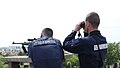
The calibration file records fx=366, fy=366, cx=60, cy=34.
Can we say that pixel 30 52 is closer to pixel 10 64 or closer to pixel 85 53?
pixel 85 53

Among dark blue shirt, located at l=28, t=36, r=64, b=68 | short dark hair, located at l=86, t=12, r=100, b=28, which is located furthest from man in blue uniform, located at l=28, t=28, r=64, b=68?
short dark hair, located at l=86, t=12, r=100, b=28

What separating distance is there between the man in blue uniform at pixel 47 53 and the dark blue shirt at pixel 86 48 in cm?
22

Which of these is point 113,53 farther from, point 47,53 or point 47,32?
point 47,53

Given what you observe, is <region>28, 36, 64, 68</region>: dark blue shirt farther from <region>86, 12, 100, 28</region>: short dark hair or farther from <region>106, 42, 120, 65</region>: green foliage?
<region>106, 42, 120, 65</region>: green foliage

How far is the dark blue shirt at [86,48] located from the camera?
336cm

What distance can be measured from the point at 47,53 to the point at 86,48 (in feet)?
1.52

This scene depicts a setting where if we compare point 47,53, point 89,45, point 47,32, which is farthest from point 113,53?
point 89,45

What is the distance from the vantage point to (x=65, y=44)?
3.41 metres

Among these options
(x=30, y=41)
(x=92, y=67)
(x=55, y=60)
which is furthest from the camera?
(x=30, y=41)

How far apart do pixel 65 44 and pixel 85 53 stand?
0.20 meters

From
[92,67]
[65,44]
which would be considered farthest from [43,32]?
[92,67]

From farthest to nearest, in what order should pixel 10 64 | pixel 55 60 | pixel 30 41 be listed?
pixel 10 64
pixel 30 41
pixel 55 60

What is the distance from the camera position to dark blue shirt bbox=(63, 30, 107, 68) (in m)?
3.36

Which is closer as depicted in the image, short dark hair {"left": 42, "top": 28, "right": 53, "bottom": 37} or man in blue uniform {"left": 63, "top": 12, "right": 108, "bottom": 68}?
man in blue uniform {"left": 63, "top": 12, "right": 108, "bottom": 68}
